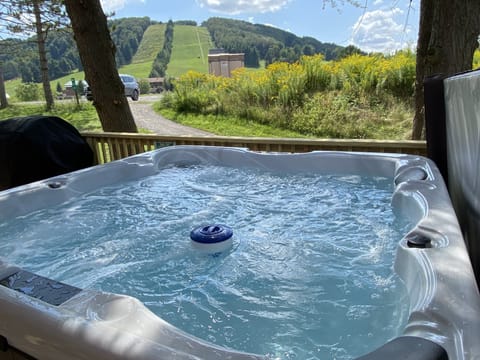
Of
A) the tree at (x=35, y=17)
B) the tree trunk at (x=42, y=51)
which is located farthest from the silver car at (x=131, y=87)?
the tree at (x=35, y=17)

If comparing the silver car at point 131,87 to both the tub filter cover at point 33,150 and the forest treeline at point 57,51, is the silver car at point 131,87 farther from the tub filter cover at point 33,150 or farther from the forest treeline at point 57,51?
the tub filter cover at point 33,150

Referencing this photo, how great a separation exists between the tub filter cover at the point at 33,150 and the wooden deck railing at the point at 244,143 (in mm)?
368

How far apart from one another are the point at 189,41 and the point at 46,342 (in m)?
21.7

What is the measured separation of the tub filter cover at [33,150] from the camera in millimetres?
3076

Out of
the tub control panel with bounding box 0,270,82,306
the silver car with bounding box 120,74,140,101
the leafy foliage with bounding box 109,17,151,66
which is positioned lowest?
the tub control panel with bounding box 0,270,82,306

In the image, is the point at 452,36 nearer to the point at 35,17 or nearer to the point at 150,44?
the point at 35,17

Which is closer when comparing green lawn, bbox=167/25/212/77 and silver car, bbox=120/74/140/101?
silver car, bbox=120/74/140/101

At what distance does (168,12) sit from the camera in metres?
16.6

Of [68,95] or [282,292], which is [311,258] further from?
[68,95]

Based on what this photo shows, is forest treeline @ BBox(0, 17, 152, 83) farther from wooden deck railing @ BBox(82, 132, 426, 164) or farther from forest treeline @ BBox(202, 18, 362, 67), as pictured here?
forest treeline @ BBox(202, 18, 362, 67)

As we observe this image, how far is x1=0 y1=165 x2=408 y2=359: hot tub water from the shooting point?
3.99 feet

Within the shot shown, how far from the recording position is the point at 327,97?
658cm

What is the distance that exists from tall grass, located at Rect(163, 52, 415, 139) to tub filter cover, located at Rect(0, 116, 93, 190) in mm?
3902

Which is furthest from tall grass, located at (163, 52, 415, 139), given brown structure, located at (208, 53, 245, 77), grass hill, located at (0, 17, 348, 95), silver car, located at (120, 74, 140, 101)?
silver car, located at (120, 74, 140, 101)
